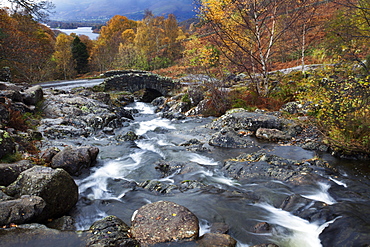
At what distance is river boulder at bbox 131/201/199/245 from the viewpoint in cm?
455

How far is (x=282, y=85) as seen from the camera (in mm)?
17344

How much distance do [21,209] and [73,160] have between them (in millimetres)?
3550

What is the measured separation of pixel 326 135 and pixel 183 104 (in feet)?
39.0

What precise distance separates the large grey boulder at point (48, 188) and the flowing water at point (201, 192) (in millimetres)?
520

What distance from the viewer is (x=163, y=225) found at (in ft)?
15.7

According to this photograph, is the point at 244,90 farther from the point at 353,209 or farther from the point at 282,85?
the point at 353,209

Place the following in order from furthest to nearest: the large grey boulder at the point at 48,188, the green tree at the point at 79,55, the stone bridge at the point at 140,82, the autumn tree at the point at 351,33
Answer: the green tree at the point at 79,55 < the stone bridge at the point at 140,82 < the autumn tree at the point at 351,33 < the large grey boulder at the point at 48,188

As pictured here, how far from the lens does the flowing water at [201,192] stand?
556cm

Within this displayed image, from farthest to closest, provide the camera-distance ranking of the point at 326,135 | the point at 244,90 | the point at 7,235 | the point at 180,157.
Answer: the point at 244,90 → the point at 180,157 → the point at 326,135 → the point at 7,235

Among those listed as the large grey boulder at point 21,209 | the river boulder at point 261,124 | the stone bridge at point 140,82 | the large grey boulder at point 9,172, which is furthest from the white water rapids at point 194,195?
the stone bridge at point 140,82

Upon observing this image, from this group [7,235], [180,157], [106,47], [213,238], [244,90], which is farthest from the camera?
[106,47]

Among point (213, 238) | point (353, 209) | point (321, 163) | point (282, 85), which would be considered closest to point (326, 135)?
point (321, 163)

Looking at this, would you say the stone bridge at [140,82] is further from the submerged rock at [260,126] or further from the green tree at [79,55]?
the green tree at [79,55]

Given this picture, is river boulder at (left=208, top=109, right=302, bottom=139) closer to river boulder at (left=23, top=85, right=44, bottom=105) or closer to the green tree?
river boulder at (left=23, top=85, right=44, bottom=105)
